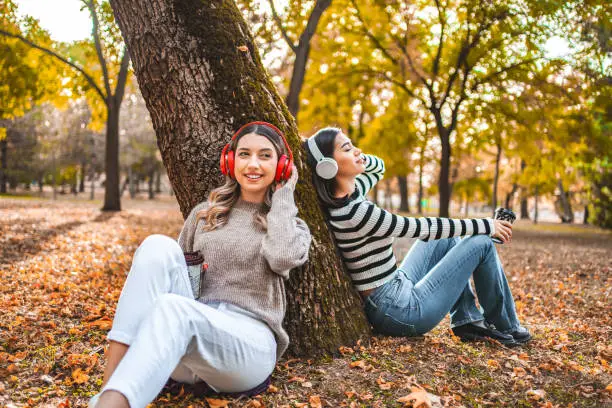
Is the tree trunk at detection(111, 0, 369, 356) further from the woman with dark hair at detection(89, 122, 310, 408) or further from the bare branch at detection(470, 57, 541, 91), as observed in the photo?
the bare branch at detection(470, 57, 541, 91)

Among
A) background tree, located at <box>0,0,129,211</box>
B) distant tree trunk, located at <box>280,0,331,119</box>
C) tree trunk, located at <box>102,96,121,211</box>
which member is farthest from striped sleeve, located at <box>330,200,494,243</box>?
tree trunk, located at <box>102,96,121,211</box>

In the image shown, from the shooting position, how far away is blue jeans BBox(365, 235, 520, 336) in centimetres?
346

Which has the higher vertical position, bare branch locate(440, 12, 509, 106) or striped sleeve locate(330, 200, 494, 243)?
bare branch locate(440, 12, 509, 106)

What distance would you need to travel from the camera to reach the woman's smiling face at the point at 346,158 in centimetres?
328

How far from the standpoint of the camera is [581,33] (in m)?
12.2

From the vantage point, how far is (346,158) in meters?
3.29

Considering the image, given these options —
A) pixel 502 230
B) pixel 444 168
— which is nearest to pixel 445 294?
pixel 502 230

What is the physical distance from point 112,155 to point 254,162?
14.1 m

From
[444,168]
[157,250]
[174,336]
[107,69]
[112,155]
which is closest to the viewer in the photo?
[174,336]

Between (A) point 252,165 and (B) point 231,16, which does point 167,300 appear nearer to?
(A) point 252,165

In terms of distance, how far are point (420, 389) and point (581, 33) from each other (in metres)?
12.5

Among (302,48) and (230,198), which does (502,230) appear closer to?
(230,198)

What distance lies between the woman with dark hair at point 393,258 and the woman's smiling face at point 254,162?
18.9 inches

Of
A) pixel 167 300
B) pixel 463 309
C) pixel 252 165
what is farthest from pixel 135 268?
pixel 463 309
